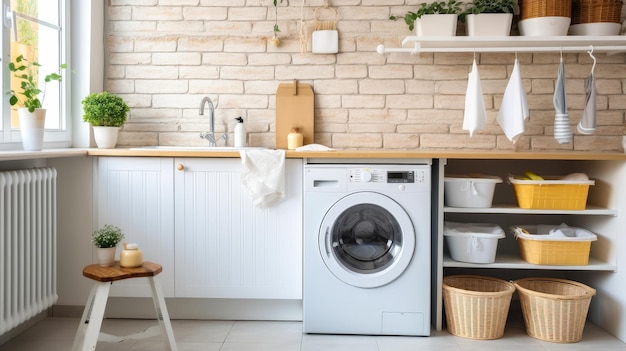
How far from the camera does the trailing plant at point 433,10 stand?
3.42 meters

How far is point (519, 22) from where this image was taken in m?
3.44

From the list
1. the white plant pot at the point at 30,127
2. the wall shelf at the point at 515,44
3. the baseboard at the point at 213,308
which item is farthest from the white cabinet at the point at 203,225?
the wall shelf at the point at 515,44

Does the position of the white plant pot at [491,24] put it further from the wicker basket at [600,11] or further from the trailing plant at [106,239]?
the trailing plant at [106,239]

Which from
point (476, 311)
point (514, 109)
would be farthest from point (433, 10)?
point (476, 311)

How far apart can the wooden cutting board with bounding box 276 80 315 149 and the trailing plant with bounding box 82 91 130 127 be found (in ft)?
2.95

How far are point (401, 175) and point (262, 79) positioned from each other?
3.73 ft

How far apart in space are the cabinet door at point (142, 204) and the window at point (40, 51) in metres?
0.43

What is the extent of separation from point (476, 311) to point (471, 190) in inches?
23.5

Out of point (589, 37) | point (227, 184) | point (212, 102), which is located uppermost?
point (589, 37)

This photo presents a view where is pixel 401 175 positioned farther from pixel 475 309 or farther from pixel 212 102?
pixel 212 102

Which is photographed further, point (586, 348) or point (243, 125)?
point (243, 125)

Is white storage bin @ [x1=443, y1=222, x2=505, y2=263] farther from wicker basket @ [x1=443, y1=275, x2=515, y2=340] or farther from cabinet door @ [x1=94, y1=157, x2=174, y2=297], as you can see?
cabinet door @ [x1=94, y1=157, x2=174, y2=297]

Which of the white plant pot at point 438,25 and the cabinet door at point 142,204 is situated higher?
the white plant pot at point 438,25

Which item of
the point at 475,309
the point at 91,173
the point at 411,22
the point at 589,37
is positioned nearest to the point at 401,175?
the point at 475,309
